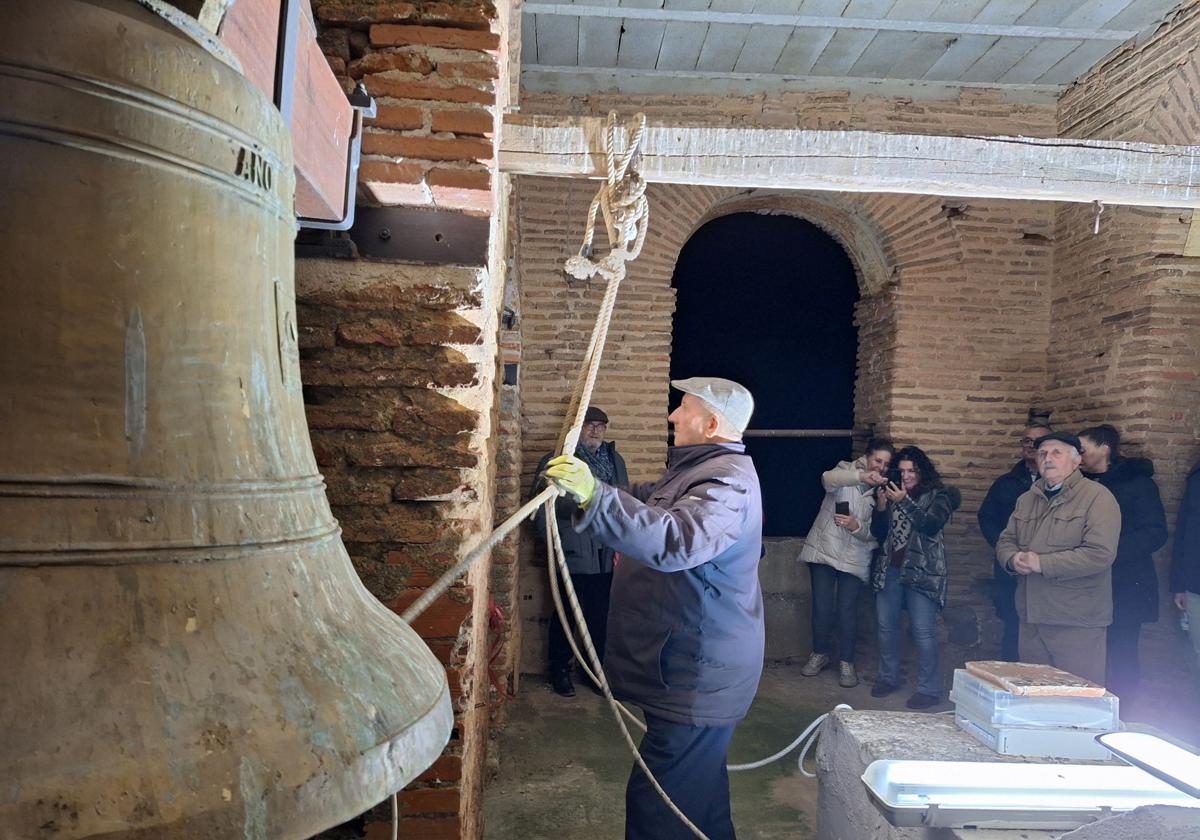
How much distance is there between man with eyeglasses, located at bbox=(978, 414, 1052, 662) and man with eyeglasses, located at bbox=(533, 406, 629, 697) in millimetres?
2582

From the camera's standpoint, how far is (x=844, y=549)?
5711 millimetres

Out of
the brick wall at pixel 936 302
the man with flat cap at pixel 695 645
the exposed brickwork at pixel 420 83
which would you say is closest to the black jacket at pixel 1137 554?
the brick wall at pixel 936 302

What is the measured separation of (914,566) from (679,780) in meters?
3.18

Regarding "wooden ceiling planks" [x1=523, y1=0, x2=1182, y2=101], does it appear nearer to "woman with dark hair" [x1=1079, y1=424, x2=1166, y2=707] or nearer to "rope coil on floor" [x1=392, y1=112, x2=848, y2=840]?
"woman with dark hair" [x1=1079, y1=424, x2=1166, y2=707]

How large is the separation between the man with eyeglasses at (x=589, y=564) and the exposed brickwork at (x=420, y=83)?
3.31m

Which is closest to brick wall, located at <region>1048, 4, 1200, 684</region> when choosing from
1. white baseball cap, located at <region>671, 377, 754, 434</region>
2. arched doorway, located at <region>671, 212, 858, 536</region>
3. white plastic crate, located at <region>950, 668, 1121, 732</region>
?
arched doorway, located at <region>671, 212, 858, 536</region>

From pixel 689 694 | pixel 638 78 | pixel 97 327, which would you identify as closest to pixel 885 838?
pixel 689 694

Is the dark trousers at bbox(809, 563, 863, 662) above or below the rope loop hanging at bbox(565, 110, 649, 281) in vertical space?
below

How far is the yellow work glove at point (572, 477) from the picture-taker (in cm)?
213

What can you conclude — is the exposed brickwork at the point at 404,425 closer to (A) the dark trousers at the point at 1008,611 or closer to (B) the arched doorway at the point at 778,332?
(A) the dark trousers at the point at 1008,611

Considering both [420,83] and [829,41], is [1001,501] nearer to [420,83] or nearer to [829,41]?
[829,41]

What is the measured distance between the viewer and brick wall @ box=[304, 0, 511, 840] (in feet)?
6.54

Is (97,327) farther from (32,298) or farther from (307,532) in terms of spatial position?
(307,532)

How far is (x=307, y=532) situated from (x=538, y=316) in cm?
519
